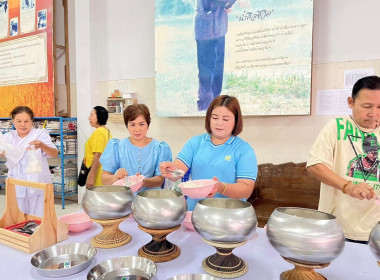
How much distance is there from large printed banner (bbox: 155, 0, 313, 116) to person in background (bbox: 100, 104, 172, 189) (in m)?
1.65

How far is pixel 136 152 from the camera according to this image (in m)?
1.95

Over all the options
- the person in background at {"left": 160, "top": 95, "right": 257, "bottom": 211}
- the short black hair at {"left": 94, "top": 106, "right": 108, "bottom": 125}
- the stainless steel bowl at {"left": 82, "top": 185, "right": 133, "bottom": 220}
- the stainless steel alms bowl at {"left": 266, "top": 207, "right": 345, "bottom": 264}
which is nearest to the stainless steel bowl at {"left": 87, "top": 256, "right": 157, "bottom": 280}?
the stainless steel bowl at {"left": 82, "top": 185, "right": 133, "bottom": 220}

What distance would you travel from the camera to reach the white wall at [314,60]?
2867mm

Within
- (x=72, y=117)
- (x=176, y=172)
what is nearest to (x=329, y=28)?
(x=176, y=172)

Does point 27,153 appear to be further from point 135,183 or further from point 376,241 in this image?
point 376,241

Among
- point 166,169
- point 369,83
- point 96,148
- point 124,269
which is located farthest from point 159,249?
point 96,148

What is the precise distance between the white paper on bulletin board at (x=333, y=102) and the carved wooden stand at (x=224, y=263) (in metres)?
2.47

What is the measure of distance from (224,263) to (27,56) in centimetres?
540

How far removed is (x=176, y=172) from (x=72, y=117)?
410 cm

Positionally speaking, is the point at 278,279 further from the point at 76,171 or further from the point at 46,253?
the point at 76,171

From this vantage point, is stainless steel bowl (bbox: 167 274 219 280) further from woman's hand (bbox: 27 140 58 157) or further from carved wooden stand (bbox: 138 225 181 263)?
woman's hand (bbox: 27 140 58 157)

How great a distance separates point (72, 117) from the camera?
5.06 meters

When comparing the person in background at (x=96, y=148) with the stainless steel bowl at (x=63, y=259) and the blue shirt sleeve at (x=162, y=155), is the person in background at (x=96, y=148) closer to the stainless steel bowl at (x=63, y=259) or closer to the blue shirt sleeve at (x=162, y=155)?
the blue shirt sleeve at (x=162, y=155)

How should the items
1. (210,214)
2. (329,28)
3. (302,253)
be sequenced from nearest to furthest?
(302,253)
(210,214)
(329,28)
